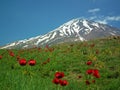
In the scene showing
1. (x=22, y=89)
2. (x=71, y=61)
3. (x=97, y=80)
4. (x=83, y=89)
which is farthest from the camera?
(x=71, y=61)

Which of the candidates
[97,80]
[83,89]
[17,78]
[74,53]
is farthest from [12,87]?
[74,53]

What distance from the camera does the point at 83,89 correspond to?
9.74 m

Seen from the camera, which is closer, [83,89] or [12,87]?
[12,87]

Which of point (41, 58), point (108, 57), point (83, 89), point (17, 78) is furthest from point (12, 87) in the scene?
point (108, 57)

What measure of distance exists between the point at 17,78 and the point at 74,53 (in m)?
11.4

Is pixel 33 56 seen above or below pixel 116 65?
above

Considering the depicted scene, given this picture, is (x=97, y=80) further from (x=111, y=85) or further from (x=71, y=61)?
(x=71, y=61)

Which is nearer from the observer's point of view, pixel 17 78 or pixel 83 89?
pixel 17 78

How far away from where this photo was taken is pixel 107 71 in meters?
13.9

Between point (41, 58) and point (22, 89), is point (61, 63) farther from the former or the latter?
point (22, 89)

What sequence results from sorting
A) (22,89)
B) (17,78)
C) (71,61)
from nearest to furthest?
(22,89) < (17,78) < (71,61)

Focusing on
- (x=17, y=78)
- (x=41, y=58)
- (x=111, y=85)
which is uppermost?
(x=41, y=58)

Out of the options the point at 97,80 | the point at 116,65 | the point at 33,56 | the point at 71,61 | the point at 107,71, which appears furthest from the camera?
the point at 33,56

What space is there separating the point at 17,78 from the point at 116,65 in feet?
27.2
